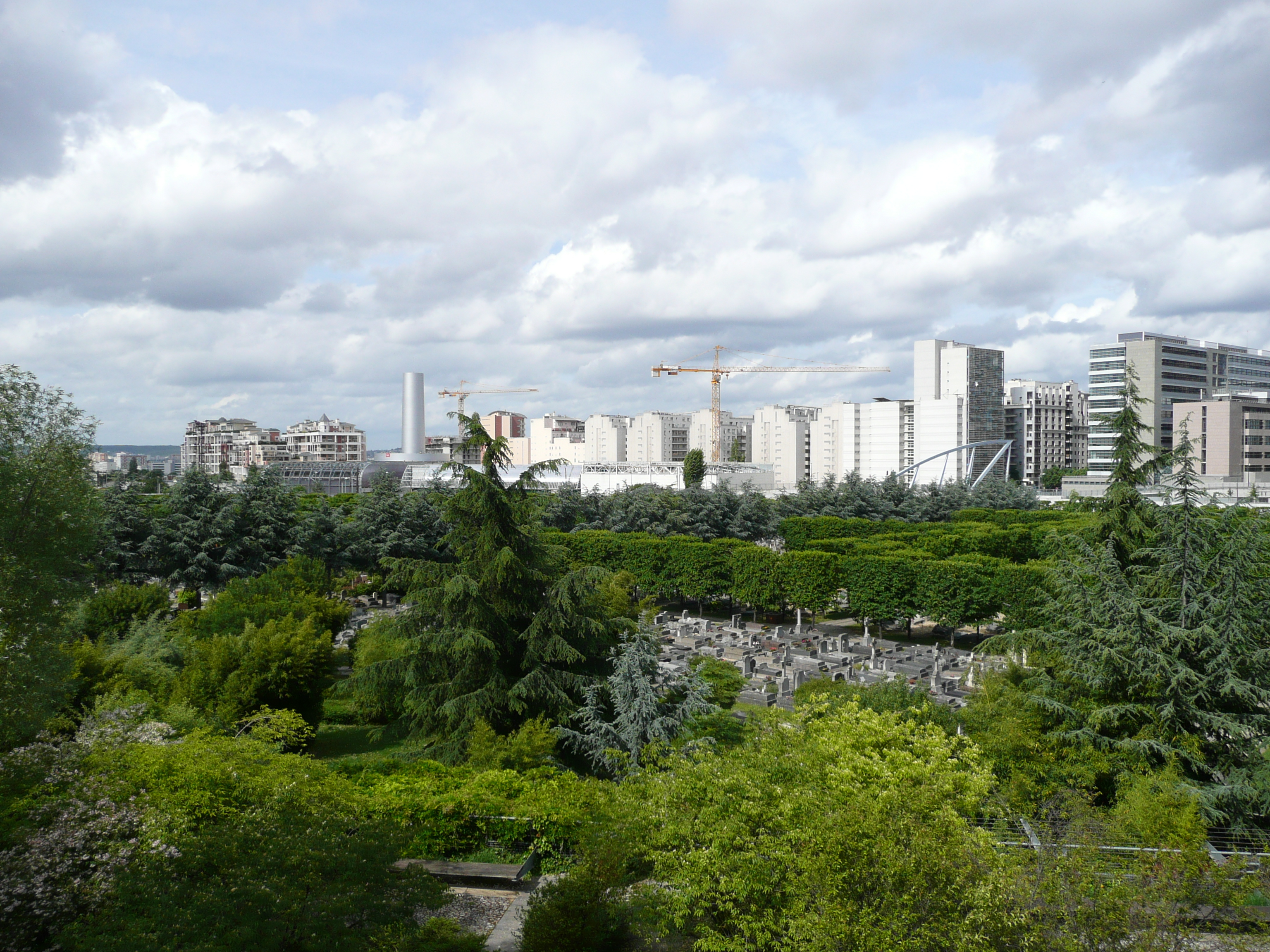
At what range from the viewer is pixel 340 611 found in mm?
30234

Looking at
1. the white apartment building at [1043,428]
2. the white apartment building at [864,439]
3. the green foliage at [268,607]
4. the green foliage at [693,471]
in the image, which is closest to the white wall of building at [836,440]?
the white apartment building at [864,439]

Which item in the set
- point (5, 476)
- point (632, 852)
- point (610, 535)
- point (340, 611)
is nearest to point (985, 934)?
Result: point (632, 852)

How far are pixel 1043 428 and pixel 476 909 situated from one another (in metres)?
160

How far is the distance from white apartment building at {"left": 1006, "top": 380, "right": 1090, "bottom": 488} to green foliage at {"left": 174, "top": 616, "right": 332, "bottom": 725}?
147945 mm

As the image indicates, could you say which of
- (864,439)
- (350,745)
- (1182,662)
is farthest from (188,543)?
(864,439)

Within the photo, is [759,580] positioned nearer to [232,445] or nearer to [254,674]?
[254,674]

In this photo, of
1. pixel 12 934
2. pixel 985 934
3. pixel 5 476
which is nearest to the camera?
pixel 985 934

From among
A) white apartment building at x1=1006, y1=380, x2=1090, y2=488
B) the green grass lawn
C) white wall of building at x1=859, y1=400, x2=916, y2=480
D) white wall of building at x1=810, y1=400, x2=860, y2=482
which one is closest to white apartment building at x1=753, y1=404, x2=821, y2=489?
white wall of building at x1=810, y1=400, x2=860, y2=482

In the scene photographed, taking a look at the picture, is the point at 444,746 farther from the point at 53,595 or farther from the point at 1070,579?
the point at 1070,579

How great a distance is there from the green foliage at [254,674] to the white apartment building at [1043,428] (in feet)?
485

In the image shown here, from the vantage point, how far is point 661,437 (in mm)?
191250

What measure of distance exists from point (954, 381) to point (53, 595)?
13592 centimetres

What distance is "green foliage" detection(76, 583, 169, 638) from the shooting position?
28.0 meters

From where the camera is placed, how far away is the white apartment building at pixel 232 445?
160m
